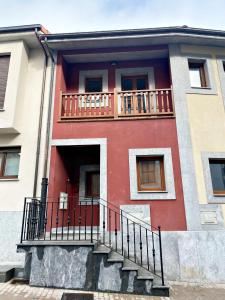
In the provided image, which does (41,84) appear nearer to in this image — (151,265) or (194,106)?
(194,106)

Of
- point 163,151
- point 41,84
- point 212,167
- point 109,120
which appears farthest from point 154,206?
point 41,84

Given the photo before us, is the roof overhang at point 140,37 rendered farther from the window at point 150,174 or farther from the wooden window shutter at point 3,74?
the window at point 150,174

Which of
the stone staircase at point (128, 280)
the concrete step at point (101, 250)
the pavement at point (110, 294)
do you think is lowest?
the pavement at point (110, 294)

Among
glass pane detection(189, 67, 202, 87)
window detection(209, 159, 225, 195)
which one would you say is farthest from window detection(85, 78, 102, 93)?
window detection(209, 159, 225, 195)

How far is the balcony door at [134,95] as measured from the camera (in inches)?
278

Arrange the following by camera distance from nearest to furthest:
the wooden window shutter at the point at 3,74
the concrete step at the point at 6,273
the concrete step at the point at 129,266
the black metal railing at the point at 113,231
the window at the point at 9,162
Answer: the concrete step at the point at 129,266 < the concrete step at the point at 6,273 < the black metal railing at the point at 113,231 < the window at the point at 9,162 < the wooden window shutter at the point at 3,74

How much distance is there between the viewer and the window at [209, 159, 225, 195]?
6.26 metres

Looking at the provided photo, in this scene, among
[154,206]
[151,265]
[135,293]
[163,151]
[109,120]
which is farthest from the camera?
[109,120]

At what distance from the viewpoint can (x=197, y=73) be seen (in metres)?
7.76

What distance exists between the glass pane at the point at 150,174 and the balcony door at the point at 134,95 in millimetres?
1816

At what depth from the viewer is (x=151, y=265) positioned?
5.49 meters

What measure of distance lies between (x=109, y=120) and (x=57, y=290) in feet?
15.6

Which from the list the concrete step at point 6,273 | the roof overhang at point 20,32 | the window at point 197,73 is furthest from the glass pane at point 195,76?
the concrete step at point 6,273

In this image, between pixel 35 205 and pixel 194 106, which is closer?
pixel 35 205
